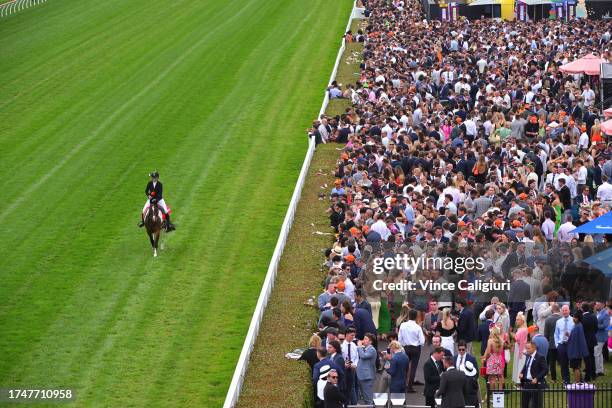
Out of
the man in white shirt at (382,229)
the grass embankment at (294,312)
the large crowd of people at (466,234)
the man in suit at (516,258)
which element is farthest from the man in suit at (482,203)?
the man in suit at (516,258)

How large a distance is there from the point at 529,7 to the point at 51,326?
35068 mm

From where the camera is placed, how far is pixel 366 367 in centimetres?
1725

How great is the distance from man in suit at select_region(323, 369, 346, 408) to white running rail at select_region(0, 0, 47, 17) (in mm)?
40408

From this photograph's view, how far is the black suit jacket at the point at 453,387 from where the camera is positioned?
→ 51.6ft

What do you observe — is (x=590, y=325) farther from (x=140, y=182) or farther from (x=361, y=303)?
(x=140, y=182)

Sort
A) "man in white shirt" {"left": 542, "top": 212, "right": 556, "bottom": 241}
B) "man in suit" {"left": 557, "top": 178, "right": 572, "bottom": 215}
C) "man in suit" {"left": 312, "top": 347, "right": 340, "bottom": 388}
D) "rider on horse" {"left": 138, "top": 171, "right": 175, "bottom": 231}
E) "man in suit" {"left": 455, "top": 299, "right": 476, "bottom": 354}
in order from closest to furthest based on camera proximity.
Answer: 1. "man in suit" {"left": 312, "top": 347, "right": 340, "bottom": 388}
2. "man in suit" {"left": 455, "top": 299, "right": 476, "bottom": 354}
3. "man in white shirt" {"left": 542, "top": 212, "right": 556, "bottom": 241}
4. "rider on horse" {"left": 138, "top": 171, "right": 175, "bottom": 231}
5. "man in suit" {"left": 557, "top": 178, "right": 572, "bottom": 215}

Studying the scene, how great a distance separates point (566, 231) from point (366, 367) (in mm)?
5742

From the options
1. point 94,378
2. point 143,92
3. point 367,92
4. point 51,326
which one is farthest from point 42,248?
point 143,92

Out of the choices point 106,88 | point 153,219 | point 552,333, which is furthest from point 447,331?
point 106,88

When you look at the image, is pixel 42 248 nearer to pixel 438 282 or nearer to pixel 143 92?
pixel 438 282

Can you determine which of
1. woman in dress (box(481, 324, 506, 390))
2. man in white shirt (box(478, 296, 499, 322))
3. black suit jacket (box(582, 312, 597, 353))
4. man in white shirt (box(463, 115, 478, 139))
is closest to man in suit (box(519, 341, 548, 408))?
woman in dress (box(481, 324, 506, 390))

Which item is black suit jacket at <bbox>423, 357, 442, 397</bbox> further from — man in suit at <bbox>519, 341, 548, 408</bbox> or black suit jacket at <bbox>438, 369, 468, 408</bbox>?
man in suit at <bbox>519, 341, 548, 408</bbox>

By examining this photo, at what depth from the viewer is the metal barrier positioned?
15969 millimetres

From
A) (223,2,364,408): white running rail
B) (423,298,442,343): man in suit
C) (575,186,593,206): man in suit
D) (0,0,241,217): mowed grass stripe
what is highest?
(423,298,442,343): man in suit
